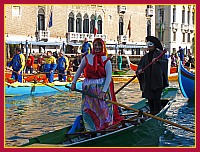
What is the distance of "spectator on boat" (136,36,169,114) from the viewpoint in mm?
6562

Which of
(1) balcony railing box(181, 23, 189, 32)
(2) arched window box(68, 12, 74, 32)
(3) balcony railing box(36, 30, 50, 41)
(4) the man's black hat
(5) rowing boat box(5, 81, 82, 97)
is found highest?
(1) balcony railing box(181, 23, 189, 32)

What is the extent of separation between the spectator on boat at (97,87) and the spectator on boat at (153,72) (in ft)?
3.65

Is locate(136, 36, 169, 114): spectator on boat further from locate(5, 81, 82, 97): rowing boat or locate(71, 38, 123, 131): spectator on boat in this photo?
locate(5, 81, 82, 97): rowing boat

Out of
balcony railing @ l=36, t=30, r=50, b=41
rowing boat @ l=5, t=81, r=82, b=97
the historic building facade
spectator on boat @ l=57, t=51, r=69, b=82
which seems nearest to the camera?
rowing boat @ l=5, t=81, r=82, b=97

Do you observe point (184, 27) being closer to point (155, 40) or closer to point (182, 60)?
point (182, 60)

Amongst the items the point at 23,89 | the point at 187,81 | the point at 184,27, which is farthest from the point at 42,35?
the point at 184,27

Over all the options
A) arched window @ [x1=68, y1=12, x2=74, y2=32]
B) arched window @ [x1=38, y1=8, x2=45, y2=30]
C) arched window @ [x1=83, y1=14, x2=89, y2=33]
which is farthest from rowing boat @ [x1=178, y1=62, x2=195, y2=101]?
arched window @ [x1=83, y1=14, x2=89, y2=33]

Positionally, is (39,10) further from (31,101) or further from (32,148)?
(32,148)

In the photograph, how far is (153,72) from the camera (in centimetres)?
665

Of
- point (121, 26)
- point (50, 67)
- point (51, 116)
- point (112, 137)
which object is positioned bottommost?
point (51, 116)

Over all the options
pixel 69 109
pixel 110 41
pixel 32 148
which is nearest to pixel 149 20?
pixel 110 41

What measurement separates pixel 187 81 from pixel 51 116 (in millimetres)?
4054

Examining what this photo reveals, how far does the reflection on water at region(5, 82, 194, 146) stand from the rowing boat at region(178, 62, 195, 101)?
1.03 ft

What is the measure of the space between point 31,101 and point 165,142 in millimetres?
5695
